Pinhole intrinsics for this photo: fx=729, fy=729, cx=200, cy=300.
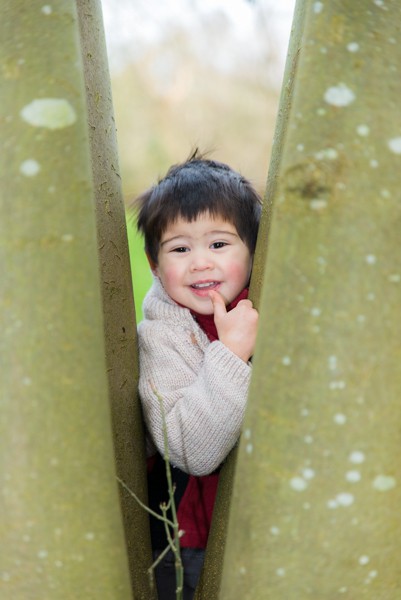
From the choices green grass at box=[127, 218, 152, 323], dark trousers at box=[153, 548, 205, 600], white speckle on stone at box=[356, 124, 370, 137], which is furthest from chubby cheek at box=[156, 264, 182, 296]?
green grass at box=[127, 218, 152, 323]

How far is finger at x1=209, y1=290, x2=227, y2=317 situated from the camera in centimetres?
138

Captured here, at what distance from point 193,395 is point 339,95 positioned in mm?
582

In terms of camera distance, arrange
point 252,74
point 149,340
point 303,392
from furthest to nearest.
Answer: point 252,74
point 149,340
point 303,392

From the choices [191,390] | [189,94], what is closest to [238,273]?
[191,390]

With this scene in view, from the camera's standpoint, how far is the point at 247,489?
2.94 feet

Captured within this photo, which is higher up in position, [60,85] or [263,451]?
[60,85]

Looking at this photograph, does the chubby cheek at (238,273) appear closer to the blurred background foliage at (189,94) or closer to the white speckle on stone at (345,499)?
the white speckle on stone at (345,499)

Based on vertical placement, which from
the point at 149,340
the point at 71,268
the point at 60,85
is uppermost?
the point at 60,85

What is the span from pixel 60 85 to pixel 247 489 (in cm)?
56

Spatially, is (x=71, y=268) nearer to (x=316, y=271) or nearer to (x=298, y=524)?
(x=316, y=271)

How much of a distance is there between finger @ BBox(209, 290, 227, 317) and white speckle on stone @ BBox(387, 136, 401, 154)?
546 millimetres

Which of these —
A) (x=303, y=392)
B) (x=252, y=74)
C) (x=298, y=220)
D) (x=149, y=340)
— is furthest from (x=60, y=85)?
(x=252, y=74)

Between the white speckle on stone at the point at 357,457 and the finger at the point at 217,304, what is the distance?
53cm

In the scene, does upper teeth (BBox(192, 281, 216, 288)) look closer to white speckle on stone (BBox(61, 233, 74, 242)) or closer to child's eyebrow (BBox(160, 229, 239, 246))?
child's eyebrow (BBox(160, 229, 239, 246))
